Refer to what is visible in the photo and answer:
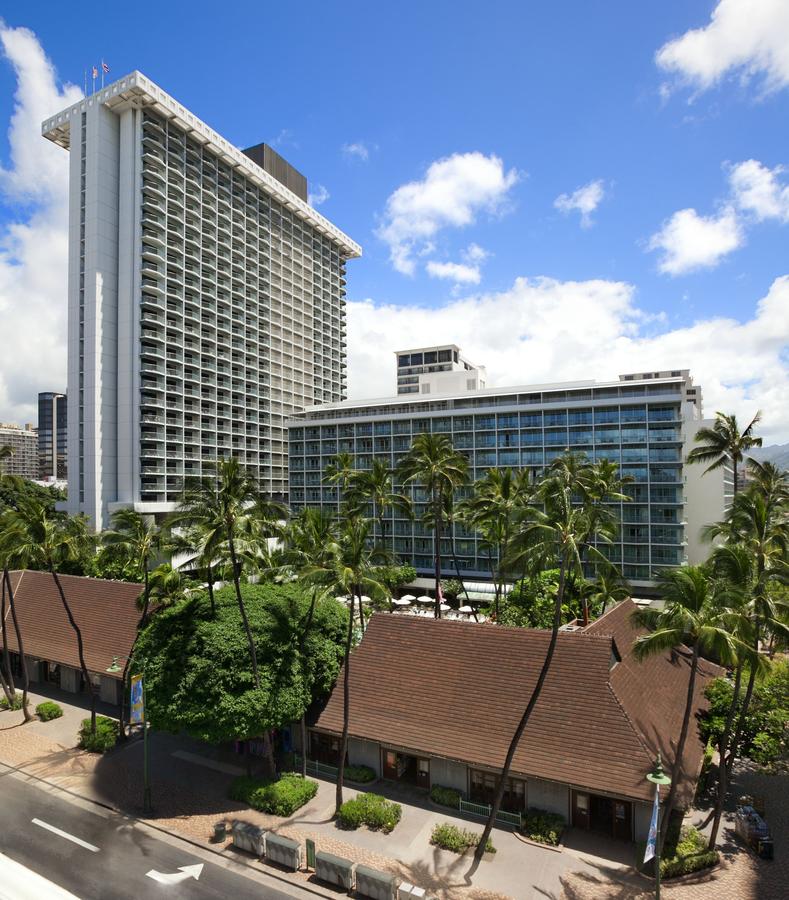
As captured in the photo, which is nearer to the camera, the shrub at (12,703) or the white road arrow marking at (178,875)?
the white road arrow marking at (178,875)

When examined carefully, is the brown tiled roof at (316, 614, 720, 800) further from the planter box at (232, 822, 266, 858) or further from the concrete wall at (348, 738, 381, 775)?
the planter box at (232, 822, 266, 858)

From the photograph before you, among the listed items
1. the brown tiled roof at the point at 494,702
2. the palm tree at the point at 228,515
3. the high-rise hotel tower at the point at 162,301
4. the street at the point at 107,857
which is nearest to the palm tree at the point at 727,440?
the brown tiled roof at the point at 494,702

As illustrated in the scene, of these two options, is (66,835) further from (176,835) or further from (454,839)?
(454,839)

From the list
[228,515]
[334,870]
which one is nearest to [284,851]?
[334,870]

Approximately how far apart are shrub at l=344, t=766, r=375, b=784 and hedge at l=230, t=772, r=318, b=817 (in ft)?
5.76

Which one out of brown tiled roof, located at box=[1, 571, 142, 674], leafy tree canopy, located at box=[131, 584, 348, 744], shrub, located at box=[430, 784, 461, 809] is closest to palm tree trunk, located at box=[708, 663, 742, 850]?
shrub, located at box=[430, 784, 461, 809]

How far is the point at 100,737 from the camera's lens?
33562 millimetres

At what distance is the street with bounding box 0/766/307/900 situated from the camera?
70.7ft

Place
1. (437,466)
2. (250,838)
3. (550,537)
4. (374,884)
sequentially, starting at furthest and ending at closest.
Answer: (437,466)
(250,838)
(550,537)
(374,884)

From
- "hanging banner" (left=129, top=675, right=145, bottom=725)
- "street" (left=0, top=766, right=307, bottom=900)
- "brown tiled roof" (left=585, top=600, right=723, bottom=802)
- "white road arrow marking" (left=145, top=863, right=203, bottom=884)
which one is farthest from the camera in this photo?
"hanging banner" (left=129, top=675, right=145, bottom=725)

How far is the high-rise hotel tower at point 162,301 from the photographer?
301ft

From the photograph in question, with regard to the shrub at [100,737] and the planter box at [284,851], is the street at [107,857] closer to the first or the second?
the planter box at [284,851]

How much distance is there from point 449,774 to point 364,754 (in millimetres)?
4873

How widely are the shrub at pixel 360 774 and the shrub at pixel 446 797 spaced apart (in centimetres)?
353
